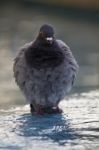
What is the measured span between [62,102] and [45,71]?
1.09 metres

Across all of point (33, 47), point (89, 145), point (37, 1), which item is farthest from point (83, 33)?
point (89, 145)

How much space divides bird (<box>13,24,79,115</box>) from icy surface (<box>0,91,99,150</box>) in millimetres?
191

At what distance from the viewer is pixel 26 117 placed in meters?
7.18

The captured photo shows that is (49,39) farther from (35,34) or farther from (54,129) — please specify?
(35,34)

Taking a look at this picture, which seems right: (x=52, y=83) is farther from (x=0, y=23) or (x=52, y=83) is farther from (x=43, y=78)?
(x=0, y=23)

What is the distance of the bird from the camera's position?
7039mm

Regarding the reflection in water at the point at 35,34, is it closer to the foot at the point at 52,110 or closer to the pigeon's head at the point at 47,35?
the foot at the point at 52,110

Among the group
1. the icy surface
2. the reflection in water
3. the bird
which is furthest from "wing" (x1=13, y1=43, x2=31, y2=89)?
the reflection in water

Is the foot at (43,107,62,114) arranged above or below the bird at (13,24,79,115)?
below

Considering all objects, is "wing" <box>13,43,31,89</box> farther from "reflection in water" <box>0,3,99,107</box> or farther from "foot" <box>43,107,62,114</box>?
"reflection in water" <box>0,3,99,107</box>

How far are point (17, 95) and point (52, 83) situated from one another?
9.39 feet

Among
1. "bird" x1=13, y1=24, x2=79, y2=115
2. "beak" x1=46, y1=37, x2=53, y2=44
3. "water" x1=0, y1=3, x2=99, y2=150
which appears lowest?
"water" x1=0, y1=3, x2=99, y2=150

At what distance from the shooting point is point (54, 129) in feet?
21.4

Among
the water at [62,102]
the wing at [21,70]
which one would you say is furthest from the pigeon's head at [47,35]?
the water at [62,102]
